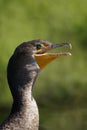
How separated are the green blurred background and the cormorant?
735 cm

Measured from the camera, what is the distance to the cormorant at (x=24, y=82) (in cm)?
1227

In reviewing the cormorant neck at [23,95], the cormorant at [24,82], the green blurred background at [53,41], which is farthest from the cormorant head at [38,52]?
the green blurred background at [53,41]

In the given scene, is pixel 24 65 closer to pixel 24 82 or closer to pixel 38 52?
pixel 24 82

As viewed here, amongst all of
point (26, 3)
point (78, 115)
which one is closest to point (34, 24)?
point (26, 3)

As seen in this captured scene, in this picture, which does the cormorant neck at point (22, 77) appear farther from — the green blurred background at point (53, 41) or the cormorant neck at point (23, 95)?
the green blurred background at point (53, 41)

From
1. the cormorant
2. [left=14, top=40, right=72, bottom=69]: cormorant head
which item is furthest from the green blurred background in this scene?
the cormorant

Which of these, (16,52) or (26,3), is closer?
(16,52)

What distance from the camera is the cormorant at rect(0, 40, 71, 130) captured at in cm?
1227

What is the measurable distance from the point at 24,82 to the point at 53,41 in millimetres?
9849

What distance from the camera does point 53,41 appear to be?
22.3 m

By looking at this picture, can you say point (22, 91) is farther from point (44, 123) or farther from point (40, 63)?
point (44, 123)

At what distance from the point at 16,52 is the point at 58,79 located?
9.57 meters

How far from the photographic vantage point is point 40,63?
12.7m

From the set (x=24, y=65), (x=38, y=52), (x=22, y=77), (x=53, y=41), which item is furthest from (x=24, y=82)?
(x=53, y=41)
